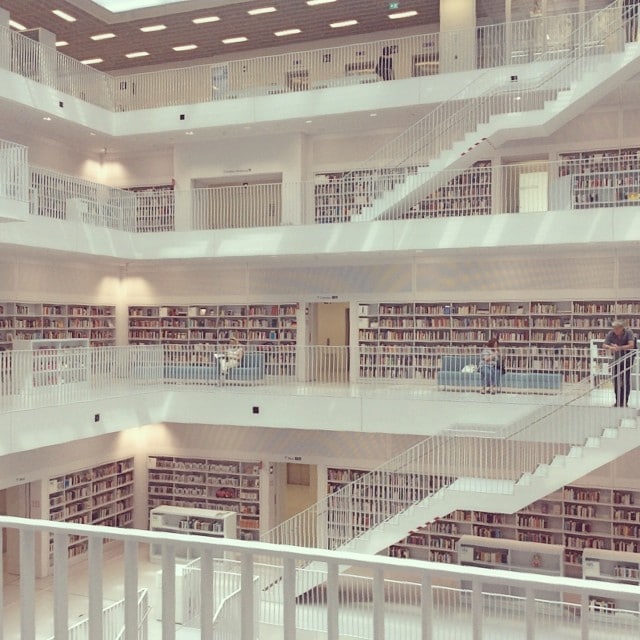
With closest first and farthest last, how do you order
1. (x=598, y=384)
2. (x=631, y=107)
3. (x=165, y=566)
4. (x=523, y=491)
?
1. (x=165, y=566)
2. (x=523, y=491)
3. (x=598, y=384)
4. (x=631, y=107)

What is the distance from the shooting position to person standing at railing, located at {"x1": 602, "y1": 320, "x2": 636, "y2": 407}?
11328 mm

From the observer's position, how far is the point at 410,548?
15.6 meters

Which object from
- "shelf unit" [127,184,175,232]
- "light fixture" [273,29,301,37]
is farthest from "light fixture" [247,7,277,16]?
"shelf unit" [127,184,175,232]

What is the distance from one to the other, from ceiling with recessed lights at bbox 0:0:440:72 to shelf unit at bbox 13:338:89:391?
785 cm

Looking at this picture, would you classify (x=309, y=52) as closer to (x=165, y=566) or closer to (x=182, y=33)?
(x=182, y=33)

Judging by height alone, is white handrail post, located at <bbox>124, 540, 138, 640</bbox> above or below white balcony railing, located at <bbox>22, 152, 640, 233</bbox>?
below

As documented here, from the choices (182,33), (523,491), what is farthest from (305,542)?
(182,33)

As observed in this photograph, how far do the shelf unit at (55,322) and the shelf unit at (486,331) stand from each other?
6.01 m

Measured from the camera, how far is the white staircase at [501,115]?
1335 cm

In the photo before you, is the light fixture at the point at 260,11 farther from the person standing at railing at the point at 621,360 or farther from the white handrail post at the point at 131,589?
the white handrail post at the point at 131,589

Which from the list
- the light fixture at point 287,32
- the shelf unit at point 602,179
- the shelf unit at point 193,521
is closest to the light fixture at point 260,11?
the light fixture at point 287,32

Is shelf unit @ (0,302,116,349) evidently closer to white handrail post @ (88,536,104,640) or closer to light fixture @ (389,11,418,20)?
light fixture @ (389,11,418,20)

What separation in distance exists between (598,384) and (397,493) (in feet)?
12.1

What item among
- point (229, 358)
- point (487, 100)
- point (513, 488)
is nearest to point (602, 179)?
point (487, 100)
